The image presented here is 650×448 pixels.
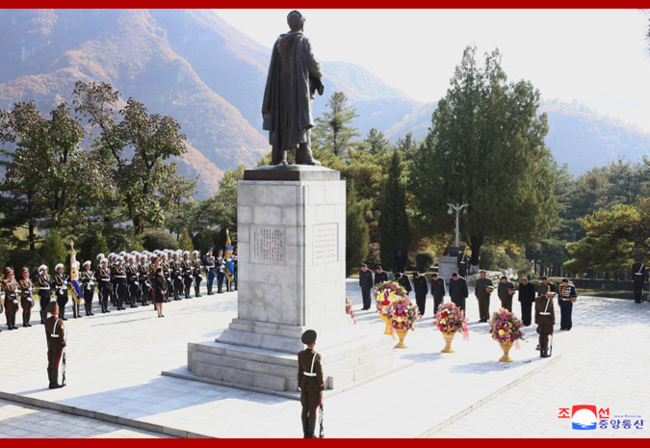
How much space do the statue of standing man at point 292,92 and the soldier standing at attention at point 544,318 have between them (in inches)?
213

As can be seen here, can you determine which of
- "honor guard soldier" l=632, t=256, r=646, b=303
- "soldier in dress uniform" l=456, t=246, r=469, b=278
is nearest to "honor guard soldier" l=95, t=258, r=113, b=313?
"soldier in dress uniform" l=456, t=246, r=469, b=278

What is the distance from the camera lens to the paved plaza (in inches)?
371

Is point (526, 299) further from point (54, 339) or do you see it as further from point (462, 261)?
point (54, 339)

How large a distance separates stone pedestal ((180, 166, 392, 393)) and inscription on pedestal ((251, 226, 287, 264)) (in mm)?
16

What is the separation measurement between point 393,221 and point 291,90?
17.5 meters

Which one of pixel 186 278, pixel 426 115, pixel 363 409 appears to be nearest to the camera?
pixel 363 409

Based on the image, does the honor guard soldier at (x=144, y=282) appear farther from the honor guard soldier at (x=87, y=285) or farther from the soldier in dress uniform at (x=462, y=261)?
the soldier in dress uniform at (x=462, y=261)

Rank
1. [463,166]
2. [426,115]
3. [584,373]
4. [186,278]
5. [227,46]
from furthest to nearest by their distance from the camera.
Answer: [426,115], [227,46], [463,166], [186,278], [584,373]

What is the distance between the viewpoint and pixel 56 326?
447 inches

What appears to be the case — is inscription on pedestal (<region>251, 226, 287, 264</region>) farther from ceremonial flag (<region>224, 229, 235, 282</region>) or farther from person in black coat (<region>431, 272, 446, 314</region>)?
ceremonial flag (<region>224, 229, 235, 282</region>)

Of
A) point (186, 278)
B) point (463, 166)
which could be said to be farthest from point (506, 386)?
point (463, 166)

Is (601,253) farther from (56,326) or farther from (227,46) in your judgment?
(227,46)

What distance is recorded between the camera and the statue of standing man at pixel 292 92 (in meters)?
11.7

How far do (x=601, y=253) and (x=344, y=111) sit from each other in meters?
30.4
